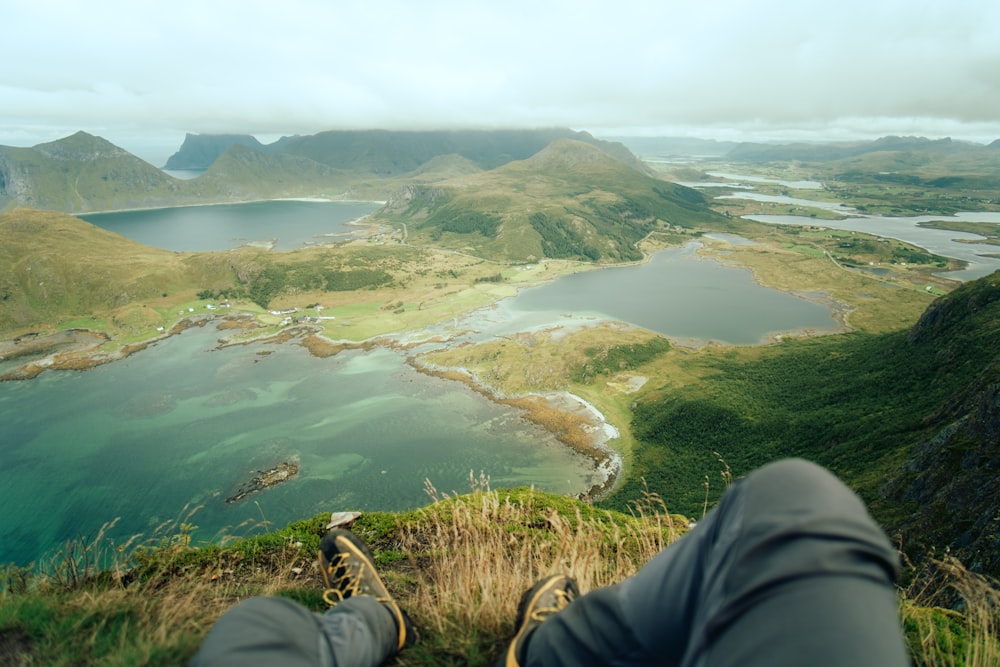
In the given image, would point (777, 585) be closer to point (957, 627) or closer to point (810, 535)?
point (810, 535)

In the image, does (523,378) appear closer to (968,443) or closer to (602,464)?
(602,464)

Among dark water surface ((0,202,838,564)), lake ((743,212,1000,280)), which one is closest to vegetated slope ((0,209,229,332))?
dark water surface ((0,202,838,564))

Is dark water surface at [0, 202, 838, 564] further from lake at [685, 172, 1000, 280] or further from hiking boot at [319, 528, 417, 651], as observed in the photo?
lake at [685, 172, 1000, 280]

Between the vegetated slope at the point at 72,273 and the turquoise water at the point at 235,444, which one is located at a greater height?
the vegetated slope at the point at 72,273

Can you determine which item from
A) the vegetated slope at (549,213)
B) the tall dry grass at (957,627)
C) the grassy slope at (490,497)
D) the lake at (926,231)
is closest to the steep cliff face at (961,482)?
the grassy slope at (490,497)

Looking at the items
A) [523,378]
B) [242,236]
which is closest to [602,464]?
[523,378]

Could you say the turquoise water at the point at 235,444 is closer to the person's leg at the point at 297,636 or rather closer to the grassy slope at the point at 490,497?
the grassy slope at the point at 490,497

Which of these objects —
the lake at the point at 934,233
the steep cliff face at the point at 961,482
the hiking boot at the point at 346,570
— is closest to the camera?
the hiking boot at the point at 346,570
